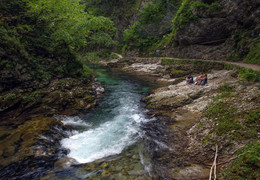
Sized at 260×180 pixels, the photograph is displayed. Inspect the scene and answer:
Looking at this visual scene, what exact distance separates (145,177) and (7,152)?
218 inches

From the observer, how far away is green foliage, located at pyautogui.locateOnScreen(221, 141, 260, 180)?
409 centimetres

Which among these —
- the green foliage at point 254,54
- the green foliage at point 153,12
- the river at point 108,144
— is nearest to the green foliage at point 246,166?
the river at point 108,144

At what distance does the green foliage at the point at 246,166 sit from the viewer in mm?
4088

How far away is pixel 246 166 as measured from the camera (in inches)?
168

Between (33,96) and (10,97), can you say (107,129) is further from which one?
(10,97)

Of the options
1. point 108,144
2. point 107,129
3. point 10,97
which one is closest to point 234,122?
point 108,144

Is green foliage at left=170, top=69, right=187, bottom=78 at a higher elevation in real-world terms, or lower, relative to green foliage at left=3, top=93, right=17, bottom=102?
lower

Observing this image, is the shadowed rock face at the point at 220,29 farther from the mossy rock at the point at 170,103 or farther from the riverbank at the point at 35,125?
the riverbank at the point at 35,125

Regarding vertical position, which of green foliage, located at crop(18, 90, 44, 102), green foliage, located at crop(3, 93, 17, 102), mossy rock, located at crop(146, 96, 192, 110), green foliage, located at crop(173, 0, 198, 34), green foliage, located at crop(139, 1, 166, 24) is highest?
green foliage, located at crop(139, 1, 166, 24)

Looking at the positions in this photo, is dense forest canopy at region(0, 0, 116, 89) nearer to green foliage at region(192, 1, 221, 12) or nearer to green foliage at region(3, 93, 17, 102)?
green foliage at region(3, 93, 17, 102)

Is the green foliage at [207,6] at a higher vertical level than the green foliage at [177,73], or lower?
higher

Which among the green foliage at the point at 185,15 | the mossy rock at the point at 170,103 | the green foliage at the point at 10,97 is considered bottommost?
the mossy rock at the point at 170,103

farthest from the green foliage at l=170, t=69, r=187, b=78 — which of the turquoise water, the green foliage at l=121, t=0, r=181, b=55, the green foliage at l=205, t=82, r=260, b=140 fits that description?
the green foliage at l=121, t=0, r=181, b=55

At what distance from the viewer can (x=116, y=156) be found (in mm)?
6457
